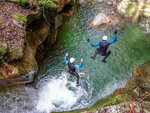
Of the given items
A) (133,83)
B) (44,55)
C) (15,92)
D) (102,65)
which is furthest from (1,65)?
(133,83)

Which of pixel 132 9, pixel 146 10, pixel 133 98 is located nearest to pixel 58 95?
pixel 133 98

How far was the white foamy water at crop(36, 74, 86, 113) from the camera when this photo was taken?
7871 millimetres

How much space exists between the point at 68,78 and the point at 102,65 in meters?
3.05

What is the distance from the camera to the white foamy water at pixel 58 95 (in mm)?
7871

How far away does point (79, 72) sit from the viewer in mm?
9656

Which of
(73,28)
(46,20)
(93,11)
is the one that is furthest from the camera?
(93,11)

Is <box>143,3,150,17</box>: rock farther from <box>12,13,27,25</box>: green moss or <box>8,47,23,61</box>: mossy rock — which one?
<box>8,47,23,61</box>: mossy rock

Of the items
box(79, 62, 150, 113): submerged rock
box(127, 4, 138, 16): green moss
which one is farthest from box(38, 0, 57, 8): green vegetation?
box(127, 4, 138, 16): green moss

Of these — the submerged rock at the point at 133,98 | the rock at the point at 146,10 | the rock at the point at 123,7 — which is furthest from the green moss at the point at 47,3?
the rock at the point at 146,10

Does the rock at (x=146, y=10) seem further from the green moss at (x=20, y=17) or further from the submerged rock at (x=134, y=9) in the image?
the green moss at (x=20, y=17)

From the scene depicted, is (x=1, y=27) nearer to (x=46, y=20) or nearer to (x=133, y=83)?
(x=46, y=20)

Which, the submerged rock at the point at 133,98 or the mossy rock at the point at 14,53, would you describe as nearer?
the submerged rock at the point at 133,98

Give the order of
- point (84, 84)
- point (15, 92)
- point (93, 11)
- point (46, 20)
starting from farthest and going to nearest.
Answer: point (93, 11)
point (46, 20)
point (84, 84)
point (15, 92)

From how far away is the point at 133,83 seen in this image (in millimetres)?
8367
